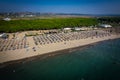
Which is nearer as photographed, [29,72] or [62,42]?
[29,72]

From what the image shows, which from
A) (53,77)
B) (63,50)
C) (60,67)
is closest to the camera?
(53,77)

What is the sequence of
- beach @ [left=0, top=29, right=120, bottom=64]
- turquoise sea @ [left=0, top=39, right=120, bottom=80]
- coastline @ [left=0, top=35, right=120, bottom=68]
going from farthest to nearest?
beach @ [left=0, top=29, right=120, bottom=64]
coastline @ [left=0, top=35, right=120, bottom=68]
turquoise sea @ [left=0, top=39, right=120, bottom=80]

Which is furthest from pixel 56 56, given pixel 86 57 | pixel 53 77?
pixel 53 77

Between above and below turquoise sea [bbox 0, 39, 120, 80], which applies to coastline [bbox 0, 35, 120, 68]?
above

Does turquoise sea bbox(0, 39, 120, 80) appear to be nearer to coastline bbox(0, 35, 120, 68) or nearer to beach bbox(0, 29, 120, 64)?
coastline bbox(0, 35, 120, 68)

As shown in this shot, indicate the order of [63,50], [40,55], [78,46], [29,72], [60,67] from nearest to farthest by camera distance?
[29,72], [60,67], [40,55], [63,50], [78,46]

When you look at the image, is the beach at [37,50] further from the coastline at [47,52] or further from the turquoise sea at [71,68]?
the turquoise sea at [71,68]

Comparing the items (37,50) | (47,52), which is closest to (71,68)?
(47,52)

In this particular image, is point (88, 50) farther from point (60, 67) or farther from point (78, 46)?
point (60, 67)

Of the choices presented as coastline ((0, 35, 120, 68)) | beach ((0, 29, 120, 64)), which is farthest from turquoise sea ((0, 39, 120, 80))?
beach ((0, 29, 120, 64))

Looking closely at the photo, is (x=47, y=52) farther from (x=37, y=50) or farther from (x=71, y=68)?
(x=71, y=68)
